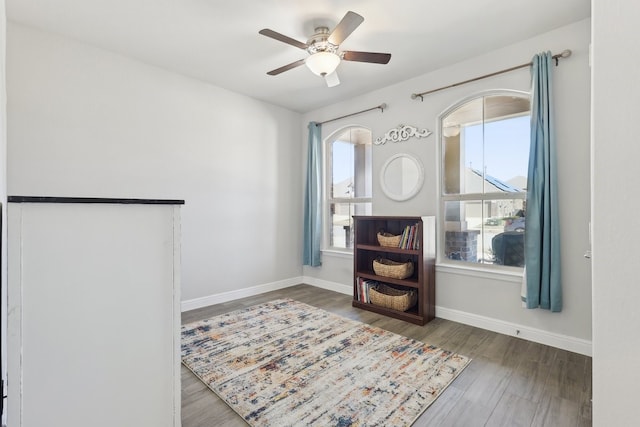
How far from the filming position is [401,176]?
11.7 feet

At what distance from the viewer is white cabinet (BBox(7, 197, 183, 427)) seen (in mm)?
1051

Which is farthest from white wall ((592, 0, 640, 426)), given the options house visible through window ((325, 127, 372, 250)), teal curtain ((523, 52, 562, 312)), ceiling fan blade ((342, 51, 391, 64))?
house visible through window ((325, 127, 372, 250))

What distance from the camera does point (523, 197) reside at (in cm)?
277

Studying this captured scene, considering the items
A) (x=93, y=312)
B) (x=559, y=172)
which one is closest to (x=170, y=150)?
(x=93, y=312)

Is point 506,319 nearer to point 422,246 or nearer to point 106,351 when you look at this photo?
point 422,246

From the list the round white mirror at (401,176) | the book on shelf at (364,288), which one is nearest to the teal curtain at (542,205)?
the round white mirror at (401,176)

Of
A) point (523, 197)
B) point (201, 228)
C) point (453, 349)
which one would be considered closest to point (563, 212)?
point (523, 197)

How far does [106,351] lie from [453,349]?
7.83 feet

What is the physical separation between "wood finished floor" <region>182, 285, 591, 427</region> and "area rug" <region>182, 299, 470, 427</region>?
8 cm

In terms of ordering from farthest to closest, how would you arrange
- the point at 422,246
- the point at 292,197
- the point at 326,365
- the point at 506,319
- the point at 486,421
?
the point at 292,197 → the point at 422,246 → the point at 506,319 → the point at 326,365 → the point at 486,421

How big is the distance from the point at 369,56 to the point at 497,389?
99.5 inches

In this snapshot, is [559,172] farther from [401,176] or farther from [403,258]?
[403,258]

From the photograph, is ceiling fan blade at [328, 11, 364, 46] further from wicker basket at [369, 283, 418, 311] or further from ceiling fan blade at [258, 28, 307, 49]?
wicker basket at [369, 283, 418, 311]

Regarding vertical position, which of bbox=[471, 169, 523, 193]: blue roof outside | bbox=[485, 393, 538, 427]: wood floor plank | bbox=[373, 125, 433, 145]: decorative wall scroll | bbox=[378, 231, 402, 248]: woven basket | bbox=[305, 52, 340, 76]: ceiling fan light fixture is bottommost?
bbox=[485, 393, 538, 427]: wood floor plank
